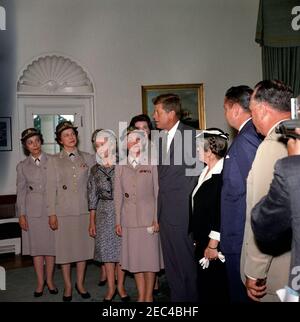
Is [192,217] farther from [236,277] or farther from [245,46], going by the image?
[245,46]

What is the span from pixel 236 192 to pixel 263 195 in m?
0.38

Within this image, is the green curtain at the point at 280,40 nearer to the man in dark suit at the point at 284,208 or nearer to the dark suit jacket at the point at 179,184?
the dark suit jacket at the point at 179,184

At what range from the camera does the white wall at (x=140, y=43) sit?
6.11m

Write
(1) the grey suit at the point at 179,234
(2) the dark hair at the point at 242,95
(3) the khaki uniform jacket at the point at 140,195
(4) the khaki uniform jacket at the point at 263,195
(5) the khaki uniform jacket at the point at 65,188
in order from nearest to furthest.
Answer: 1. (4) the khaki uniform jacket at the point at 263,195
2. (2) the dark hair at the point at 242,95
3. (1) the grey suit at the point at 179,234
4. (3) the khaki uniform jacket at the point at 140,195
5. (5) the khaki uniform jacket at the point at 65,188

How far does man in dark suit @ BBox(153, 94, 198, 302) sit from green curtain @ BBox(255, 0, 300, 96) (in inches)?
140

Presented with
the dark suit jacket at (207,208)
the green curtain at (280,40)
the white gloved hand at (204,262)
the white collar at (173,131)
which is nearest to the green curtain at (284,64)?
the green curtain at (280,40)

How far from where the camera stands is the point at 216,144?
280 centimetres

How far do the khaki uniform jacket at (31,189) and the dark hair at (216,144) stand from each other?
182 cm

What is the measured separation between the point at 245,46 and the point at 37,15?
322cm

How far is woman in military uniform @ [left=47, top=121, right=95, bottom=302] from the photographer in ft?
12.3

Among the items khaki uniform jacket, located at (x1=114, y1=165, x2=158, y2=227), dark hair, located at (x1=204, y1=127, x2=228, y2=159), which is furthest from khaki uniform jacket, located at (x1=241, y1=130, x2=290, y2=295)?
khaki uniform jacket, located at (x1=114, y1=165, x2=158, y2=227)

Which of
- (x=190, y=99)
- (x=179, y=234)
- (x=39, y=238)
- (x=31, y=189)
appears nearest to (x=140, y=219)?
(x=179, y=234)

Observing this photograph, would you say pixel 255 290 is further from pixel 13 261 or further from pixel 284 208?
pixel 13 261

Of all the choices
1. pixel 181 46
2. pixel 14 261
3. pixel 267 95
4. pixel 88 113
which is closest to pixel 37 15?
pixel 88 113
